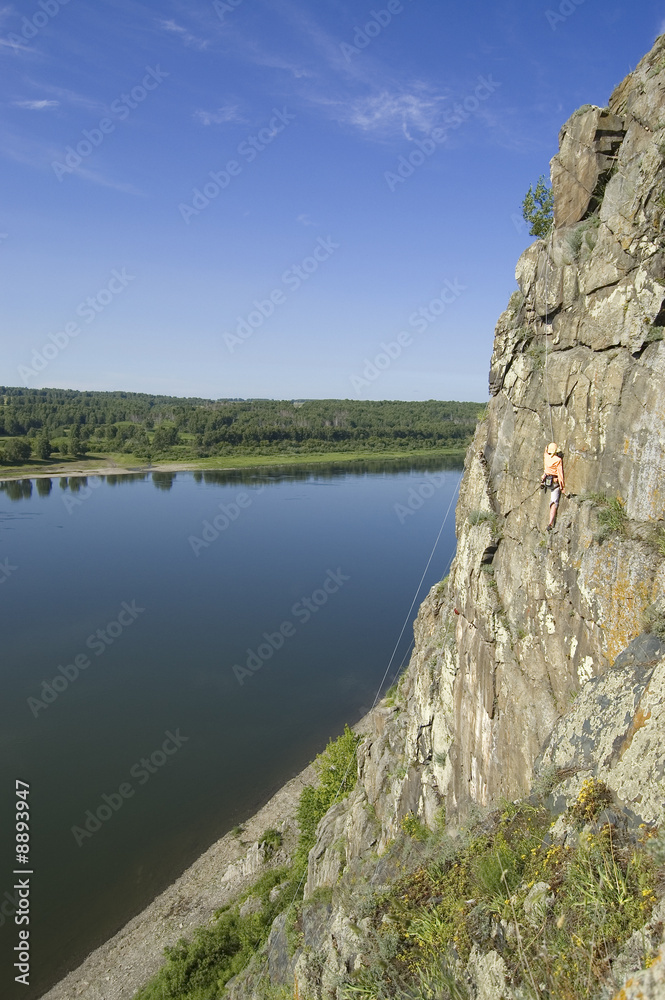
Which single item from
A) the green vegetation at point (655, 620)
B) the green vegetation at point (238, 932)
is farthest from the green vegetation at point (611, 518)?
the green vegetation at point (238, 932)

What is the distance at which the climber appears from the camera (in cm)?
681

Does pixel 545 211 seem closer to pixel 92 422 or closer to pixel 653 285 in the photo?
pixel 653 285

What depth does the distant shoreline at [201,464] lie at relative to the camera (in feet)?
263

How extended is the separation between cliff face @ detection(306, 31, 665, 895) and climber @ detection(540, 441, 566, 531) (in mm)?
108

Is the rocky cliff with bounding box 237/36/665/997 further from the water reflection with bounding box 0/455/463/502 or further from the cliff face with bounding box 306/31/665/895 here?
the water reflection with bounding box 0/455/463/502

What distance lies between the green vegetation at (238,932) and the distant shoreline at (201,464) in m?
73.5

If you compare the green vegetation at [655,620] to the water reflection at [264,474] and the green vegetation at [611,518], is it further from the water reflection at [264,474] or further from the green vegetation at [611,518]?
the water reflection at [264,474]

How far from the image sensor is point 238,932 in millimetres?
12250

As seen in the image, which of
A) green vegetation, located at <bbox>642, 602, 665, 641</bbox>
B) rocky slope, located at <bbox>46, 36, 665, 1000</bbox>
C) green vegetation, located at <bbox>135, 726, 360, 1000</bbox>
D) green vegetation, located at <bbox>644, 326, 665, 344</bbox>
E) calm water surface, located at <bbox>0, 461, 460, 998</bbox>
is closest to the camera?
rocky slope, located at <bbox>46, 36, 665, 1000</bbox>

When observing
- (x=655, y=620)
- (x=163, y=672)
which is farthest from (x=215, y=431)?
(x=655, y=620)

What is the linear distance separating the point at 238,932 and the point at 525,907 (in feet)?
35.5

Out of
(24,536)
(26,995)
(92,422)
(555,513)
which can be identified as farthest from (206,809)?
(92,422)

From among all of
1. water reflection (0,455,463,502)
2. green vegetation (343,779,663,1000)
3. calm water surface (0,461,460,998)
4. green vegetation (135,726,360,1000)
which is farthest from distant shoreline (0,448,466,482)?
green vegetation (343,779,663,1000)

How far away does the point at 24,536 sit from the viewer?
1875 inches
